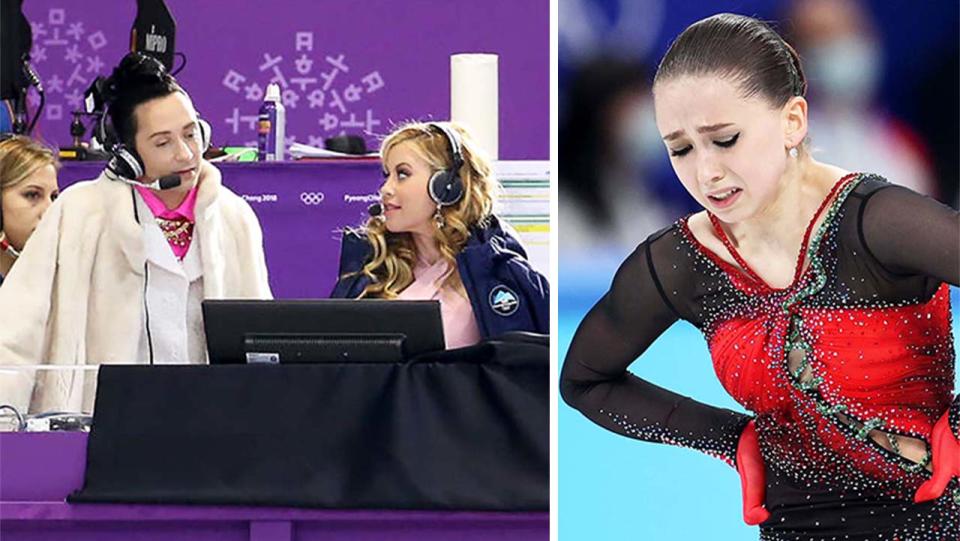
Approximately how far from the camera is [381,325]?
282cm

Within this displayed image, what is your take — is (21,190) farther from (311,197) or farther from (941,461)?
(941,461)

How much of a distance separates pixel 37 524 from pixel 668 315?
1.21 metres

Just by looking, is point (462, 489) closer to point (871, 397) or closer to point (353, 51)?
point (871, 397)

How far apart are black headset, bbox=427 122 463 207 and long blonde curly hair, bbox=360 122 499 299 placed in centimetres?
1

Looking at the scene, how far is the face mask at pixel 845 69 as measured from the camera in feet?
8.78

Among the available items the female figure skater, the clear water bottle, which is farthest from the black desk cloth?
the clear water bottle

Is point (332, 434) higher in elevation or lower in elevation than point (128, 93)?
lower

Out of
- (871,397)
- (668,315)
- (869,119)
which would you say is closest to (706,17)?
(869,119)

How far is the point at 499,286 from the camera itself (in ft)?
12.0

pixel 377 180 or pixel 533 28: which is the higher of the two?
pixel 533 28

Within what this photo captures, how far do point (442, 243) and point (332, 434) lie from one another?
1.07 meters

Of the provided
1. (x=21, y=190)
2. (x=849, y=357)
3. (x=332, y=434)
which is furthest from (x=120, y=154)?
(x=849, y=357)

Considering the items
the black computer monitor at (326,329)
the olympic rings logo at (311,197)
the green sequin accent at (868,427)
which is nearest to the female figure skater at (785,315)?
the green sequin accent at (868,427)

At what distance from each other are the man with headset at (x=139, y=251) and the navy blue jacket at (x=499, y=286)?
37 centimetres
